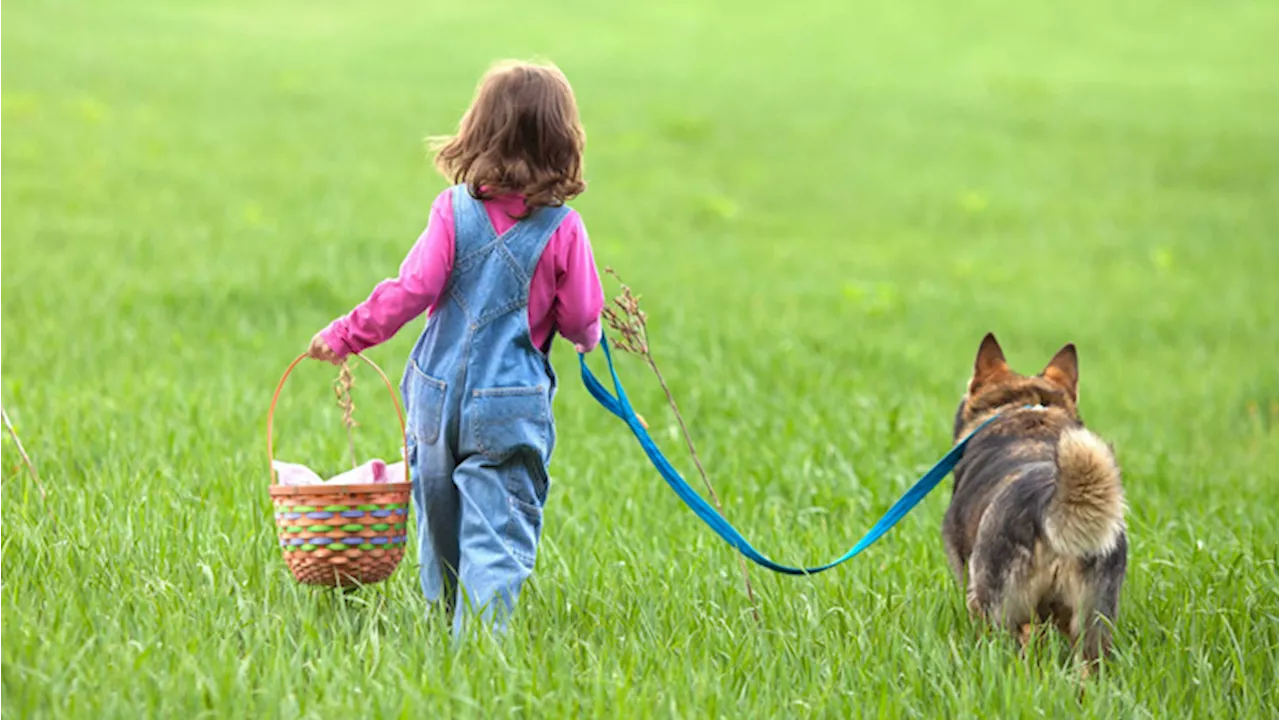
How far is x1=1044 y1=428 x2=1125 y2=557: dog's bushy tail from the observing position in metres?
3.71

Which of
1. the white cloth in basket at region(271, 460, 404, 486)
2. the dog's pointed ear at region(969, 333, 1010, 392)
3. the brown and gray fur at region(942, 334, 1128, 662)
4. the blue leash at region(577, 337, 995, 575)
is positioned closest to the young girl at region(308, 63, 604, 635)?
the white cloth in basket at region(271, 460, 404, 486)

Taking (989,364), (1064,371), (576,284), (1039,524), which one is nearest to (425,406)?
(576,284)

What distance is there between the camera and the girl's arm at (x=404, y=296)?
12.8 feet

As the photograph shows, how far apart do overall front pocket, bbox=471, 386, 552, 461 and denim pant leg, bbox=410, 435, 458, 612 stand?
13cm

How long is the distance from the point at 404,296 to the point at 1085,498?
188cm

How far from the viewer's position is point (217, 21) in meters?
27.7

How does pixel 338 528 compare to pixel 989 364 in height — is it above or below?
below

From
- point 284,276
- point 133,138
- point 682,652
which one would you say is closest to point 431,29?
point 133,138

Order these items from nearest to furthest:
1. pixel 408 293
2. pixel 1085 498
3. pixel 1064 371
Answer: pixel 1085 498
pixel 408 293
pixel 1064 371

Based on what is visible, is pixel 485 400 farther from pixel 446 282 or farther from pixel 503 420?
pixel 446 282

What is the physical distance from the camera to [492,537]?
13.0 feet

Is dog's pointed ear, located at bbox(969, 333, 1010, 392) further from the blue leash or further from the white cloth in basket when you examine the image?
the white cloth in basket

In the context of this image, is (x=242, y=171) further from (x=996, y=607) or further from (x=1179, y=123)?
(x=1179, y=123)

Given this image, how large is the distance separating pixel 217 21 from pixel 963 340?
20.9 m
